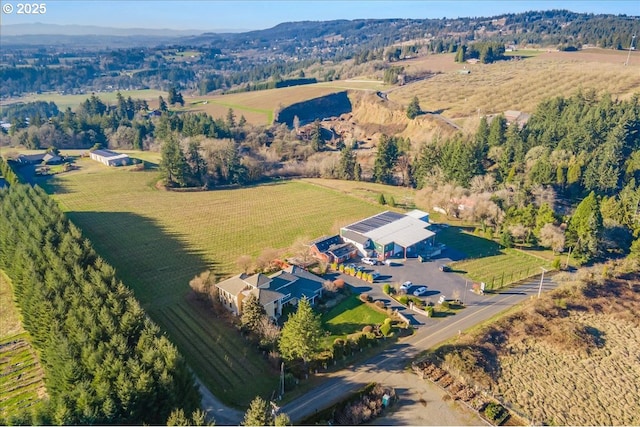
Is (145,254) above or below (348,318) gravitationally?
above

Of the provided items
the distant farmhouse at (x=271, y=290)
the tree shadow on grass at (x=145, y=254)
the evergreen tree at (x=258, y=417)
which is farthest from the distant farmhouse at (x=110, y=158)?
the evergreen tree at (x=258, y=417)

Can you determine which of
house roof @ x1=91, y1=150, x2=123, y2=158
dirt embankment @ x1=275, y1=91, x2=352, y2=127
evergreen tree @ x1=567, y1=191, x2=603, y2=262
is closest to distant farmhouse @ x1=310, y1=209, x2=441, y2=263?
evergreen tree @ x1=567, y1=191, x2=603, y2=262

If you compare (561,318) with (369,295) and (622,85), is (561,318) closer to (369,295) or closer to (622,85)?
(369,295)

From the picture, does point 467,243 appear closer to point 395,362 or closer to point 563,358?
point 563,358

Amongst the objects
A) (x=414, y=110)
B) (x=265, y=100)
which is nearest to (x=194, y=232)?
(x=414, y=110)

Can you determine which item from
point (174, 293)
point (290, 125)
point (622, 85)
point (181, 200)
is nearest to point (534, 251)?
point (174, 293)

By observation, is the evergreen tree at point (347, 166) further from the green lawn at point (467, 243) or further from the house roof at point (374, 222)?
the green lawn at point (467, 243)
